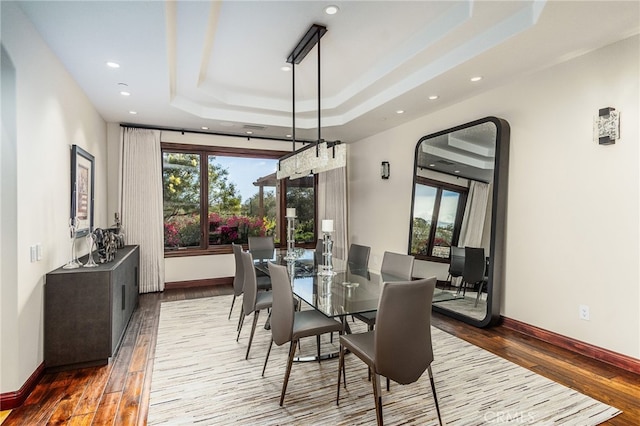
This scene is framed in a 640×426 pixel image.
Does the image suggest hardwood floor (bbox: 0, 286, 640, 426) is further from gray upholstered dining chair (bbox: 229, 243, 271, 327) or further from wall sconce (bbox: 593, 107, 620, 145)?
wall sconce (bbox: 593, 107, 620, 145)

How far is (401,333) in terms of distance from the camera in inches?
72.6

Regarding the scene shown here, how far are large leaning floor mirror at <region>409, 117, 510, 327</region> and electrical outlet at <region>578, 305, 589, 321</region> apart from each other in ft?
2.49

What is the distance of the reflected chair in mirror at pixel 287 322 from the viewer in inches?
90.4

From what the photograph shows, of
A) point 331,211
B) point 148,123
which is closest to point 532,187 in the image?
point 331,211

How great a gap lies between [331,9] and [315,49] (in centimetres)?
70

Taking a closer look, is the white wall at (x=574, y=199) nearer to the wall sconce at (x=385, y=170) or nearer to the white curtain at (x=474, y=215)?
the white curtain at (x=474, y=215)

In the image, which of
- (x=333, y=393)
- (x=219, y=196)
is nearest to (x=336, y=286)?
(x=333, y=393)

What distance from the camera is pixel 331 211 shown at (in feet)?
21.7

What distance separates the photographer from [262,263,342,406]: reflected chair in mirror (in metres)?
2.30

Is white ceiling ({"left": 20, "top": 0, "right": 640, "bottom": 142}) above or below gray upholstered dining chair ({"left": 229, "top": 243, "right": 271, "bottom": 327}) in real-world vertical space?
above

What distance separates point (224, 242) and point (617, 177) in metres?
5.39

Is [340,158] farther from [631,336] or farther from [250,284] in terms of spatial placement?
[631,336]

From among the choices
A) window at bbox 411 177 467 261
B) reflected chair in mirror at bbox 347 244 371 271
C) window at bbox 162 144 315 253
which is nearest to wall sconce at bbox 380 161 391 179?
window at bbox 411 177 467 261

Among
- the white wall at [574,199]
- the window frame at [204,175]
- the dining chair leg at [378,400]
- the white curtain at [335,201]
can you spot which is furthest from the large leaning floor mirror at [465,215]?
the window frame at [204,175]
